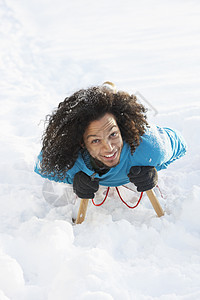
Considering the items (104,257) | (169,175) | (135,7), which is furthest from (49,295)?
(135,7)

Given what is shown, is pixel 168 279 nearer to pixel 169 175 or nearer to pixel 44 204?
pixel 44 204

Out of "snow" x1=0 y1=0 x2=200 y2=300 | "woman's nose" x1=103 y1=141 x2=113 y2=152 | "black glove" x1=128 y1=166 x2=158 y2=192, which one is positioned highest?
"woman's nose" x1=103 y1=141 x2=113 y2=152

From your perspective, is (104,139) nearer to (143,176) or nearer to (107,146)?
(107,146)

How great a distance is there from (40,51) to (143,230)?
4665mm

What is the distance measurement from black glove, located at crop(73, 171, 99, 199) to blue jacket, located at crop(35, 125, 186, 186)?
1.0 inches

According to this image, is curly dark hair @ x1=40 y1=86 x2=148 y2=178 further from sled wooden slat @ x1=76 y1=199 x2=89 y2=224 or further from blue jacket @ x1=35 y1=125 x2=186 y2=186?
sled wooden slat @ x1=76 y1=199 x2=89 y2=224

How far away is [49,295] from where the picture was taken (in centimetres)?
102

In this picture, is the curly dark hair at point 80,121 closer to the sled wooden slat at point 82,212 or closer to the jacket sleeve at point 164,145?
the jacket sleeve at point 164,145

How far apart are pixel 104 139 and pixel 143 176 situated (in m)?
0.29

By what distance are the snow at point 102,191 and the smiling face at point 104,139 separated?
32 centimetres

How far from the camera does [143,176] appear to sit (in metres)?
1.49

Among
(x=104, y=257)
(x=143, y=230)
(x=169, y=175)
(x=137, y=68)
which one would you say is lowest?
(x=137, y=68)

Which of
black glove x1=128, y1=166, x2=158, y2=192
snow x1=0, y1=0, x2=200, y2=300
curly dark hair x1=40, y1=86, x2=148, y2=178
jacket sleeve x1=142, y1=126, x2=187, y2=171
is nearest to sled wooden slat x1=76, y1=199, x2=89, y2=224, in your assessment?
snow x1=0, y1=0, x2=200, y2=300

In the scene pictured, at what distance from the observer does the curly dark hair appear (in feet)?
4.40
